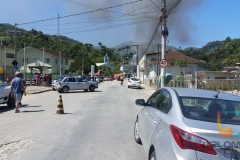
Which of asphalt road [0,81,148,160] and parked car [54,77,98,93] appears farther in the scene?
parked car [54,77,98,93]

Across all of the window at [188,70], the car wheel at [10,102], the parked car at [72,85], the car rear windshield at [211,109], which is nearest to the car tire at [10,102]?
the car wheel at [10,102]

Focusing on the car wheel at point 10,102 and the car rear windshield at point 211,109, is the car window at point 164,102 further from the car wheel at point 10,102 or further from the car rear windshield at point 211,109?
the car wheel at point 10,102

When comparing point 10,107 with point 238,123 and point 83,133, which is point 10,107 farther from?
point 238,123

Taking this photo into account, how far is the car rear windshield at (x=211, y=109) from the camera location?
4520 millimetres

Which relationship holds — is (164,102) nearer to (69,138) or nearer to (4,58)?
(69,138)

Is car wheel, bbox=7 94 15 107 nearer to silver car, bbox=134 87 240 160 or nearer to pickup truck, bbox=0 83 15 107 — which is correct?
pickup truck, bbox=0 83 15 107

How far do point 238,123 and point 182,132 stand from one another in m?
0.92

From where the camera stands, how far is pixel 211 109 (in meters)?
4.84

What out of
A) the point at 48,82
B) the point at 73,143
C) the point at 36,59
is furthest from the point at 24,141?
the point at 36,59

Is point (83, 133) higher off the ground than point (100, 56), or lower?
lower

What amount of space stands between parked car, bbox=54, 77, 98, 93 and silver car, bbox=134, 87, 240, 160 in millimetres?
24554

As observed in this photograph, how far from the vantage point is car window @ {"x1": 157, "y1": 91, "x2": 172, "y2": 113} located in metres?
5.17

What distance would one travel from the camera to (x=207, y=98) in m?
5.22

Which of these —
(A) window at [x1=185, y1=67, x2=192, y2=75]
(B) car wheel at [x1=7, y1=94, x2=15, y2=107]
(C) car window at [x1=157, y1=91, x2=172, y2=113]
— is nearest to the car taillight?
(C) car window at [x1=157, y1=91, x2=172, y2=113]
